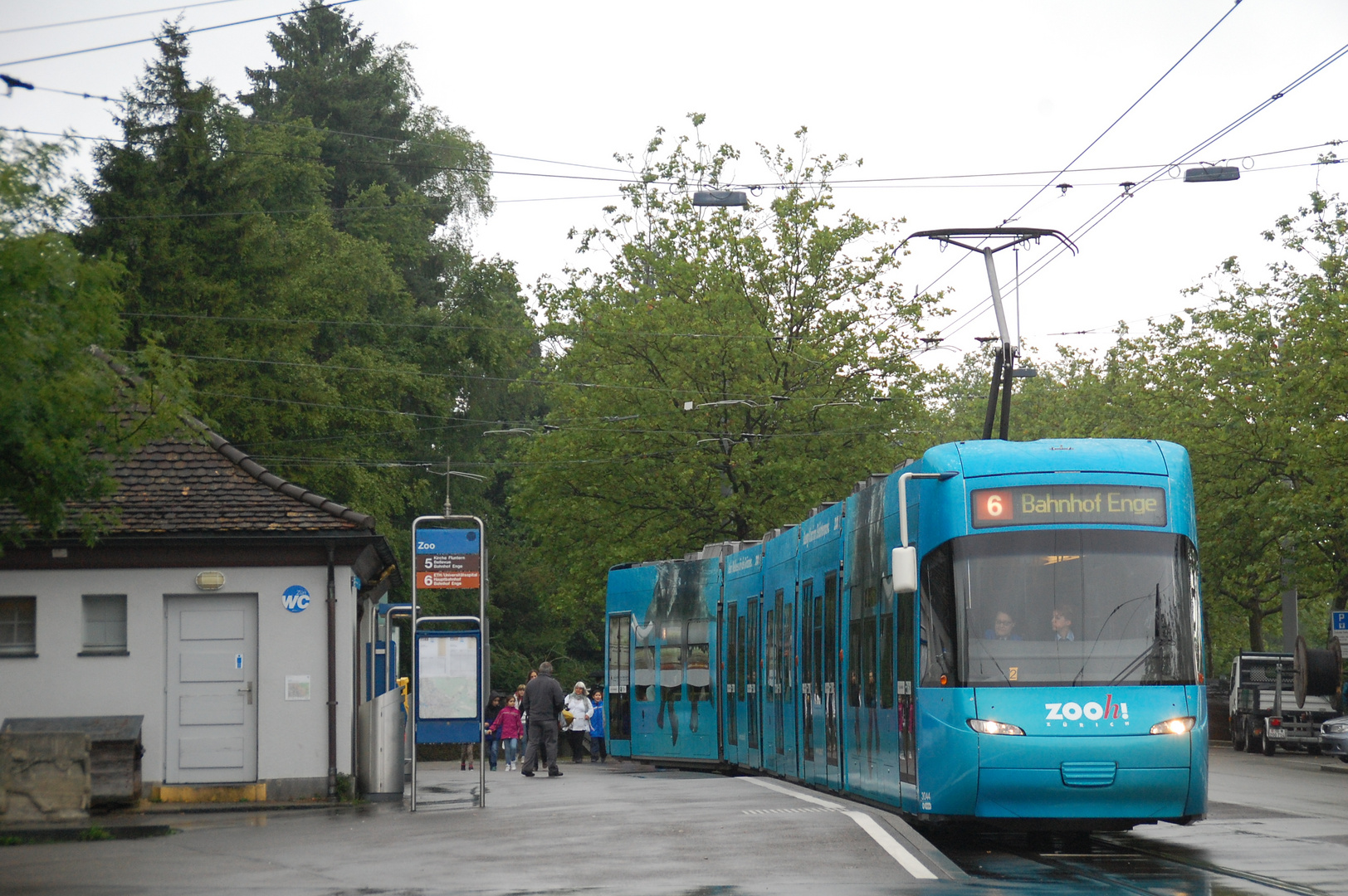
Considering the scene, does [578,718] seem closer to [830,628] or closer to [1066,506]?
[830,628]

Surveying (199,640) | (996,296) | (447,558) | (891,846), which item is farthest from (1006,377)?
(891,846)

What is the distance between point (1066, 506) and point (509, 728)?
72.9 ft

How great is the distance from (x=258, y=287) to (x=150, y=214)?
3.28 meters

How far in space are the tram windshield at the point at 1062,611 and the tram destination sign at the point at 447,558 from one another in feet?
21.3

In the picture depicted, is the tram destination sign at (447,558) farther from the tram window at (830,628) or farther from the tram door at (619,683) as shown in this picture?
the tram door at (619,683)

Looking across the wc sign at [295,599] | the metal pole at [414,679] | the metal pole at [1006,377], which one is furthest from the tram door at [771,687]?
the wc sign at [295,599]

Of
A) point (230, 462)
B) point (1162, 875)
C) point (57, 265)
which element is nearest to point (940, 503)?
point (1162, 875)

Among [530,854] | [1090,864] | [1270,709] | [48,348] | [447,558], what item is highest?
[48,348]

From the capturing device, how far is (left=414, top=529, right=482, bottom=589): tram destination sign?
18.6 metres

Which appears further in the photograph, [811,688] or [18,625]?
[18,625]

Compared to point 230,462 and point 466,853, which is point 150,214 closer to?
point 230,462

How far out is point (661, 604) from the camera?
29219mm

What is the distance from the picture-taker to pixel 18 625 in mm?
21750

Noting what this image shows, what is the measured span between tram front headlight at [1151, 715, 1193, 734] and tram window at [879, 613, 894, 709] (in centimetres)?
252
